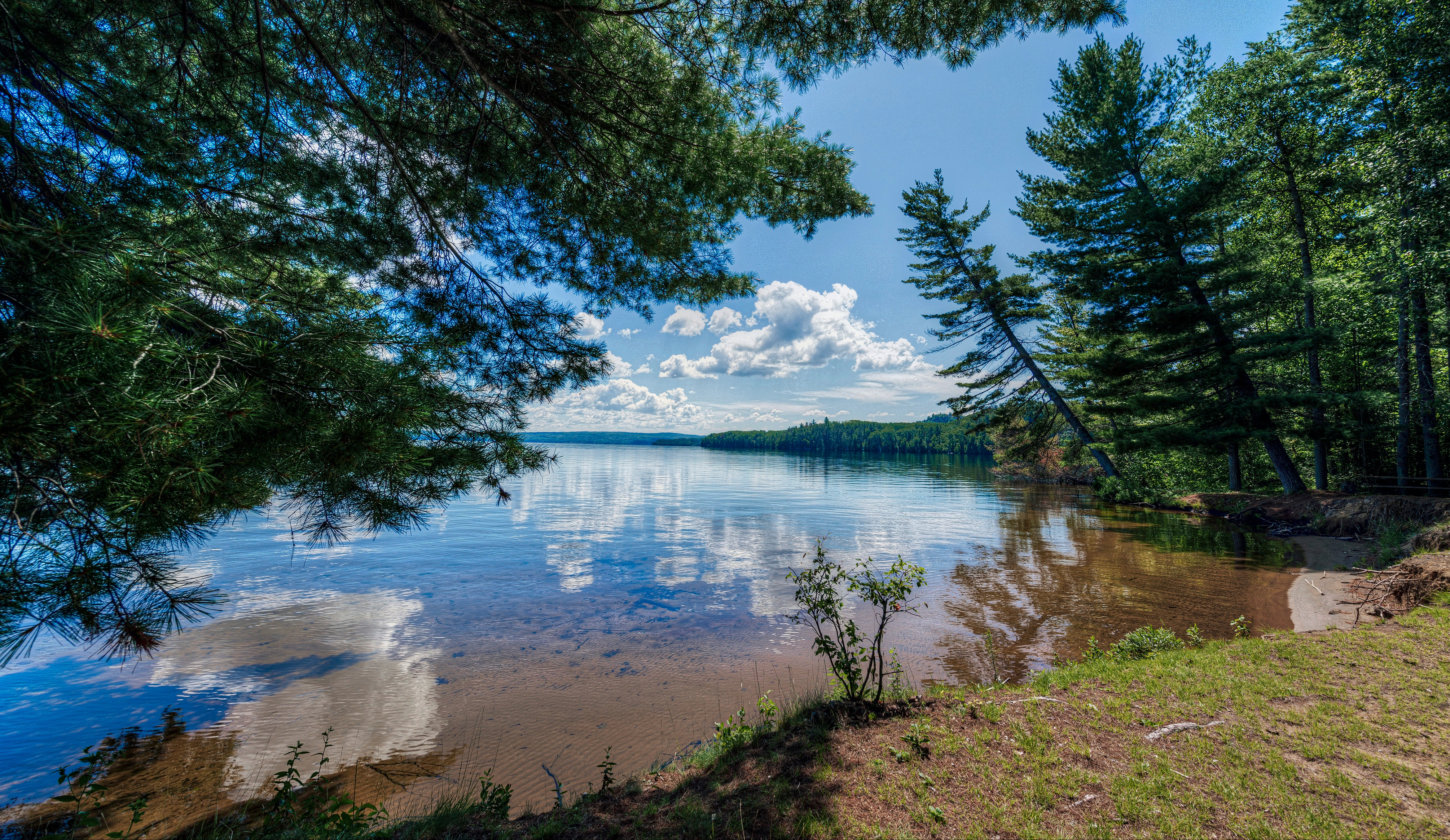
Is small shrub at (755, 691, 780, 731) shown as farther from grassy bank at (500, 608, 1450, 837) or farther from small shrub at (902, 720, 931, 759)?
small shrub at (902, 720, 931, 759)

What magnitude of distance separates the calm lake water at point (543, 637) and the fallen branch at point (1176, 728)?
7.57 feet

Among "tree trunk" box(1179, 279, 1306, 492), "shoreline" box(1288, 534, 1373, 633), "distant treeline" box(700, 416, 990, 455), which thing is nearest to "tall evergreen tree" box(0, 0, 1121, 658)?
"shoreline" box(1288, 534, 1373, 633)

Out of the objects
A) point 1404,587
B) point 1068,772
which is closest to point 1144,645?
point 1068,772

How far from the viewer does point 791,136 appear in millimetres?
4617

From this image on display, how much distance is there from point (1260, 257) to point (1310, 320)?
282 cm

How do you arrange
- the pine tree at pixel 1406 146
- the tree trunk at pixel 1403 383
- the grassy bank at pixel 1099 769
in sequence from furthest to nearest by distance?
the tree trunk at pixel 1403 383 < the pine tree at pixel 1406 146 < the grassy bank at pixel 1099 769

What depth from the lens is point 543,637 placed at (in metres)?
7.60

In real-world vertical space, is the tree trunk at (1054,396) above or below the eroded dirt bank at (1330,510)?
above

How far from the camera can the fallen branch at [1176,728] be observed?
3.58 meters

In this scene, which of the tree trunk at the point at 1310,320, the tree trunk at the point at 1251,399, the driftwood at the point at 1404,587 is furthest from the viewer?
the tree trunk at the point at 1251,399

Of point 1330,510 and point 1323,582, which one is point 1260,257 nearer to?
point 1330,510

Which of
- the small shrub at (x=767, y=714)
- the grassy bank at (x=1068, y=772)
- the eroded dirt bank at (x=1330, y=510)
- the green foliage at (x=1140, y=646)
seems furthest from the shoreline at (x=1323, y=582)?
the small shrub at (x=767, y=714)

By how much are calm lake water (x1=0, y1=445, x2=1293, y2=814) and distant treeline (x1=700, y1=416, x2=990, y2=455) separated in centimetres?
8740

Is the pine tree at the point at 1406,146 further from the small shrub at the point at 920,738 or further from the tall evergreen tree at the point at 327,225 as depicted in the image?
the small shrub at the point at 920,738
